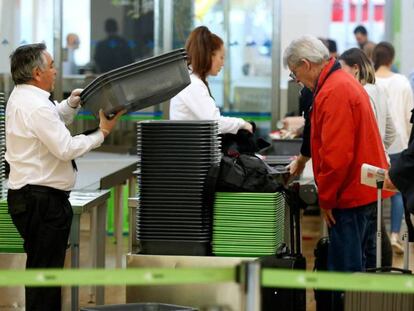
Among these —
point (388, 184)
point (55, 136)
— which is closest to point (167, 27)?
point (55, 136)

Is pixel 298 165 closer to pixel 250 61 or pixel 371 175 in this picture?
pixel 371 175

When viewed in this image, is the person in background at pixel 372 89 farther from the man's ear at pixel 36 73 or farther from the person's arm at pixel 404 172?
the man's ear at pixel 36 73

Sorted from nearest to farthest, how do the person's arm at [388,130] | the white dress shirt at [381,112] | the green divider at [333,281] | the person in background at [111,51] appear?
the green divider at [333,281] → the white dress shirt at [381,112] → the person's arm at [388,130] → the person in background at [111,51]

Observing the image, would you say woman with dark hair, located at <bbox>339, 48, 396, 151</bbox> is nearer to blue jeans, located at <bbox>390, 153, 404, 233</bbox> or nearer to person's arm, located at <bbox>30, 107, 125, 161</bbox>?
person's arm, located at <bbox>30, 107, 125, 161</bbox>

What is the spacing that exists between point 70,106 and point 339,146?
128 cm

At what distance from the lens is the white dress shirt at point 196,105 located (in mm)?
5547

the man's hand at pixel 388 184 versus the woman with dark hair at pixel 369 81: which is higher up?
the woman with dark hair at pixel 369 81

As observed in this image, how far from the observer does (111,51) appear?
35.8ft

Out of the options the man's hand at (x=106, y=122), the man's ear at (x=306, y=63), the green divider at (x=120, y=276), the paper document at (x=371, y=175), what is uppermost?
the man's ear at (x=306, y=63)

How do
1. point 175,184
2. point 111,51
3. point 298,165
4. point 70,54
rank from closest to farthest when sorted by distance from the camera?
point 175,184 < point 298,165 < point 70,54 < point 111,51

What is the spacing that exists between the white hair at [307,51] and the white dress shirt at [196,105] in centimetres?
71

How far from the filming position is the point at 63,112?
5047 mm

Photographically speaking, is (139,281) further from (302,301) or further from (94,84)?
(302,301)

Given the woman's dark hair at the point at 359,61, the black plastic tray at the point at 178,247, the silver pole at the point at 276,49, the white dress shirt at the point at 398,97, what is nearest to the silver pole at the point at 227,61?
the silver pole at the point at 276,49
